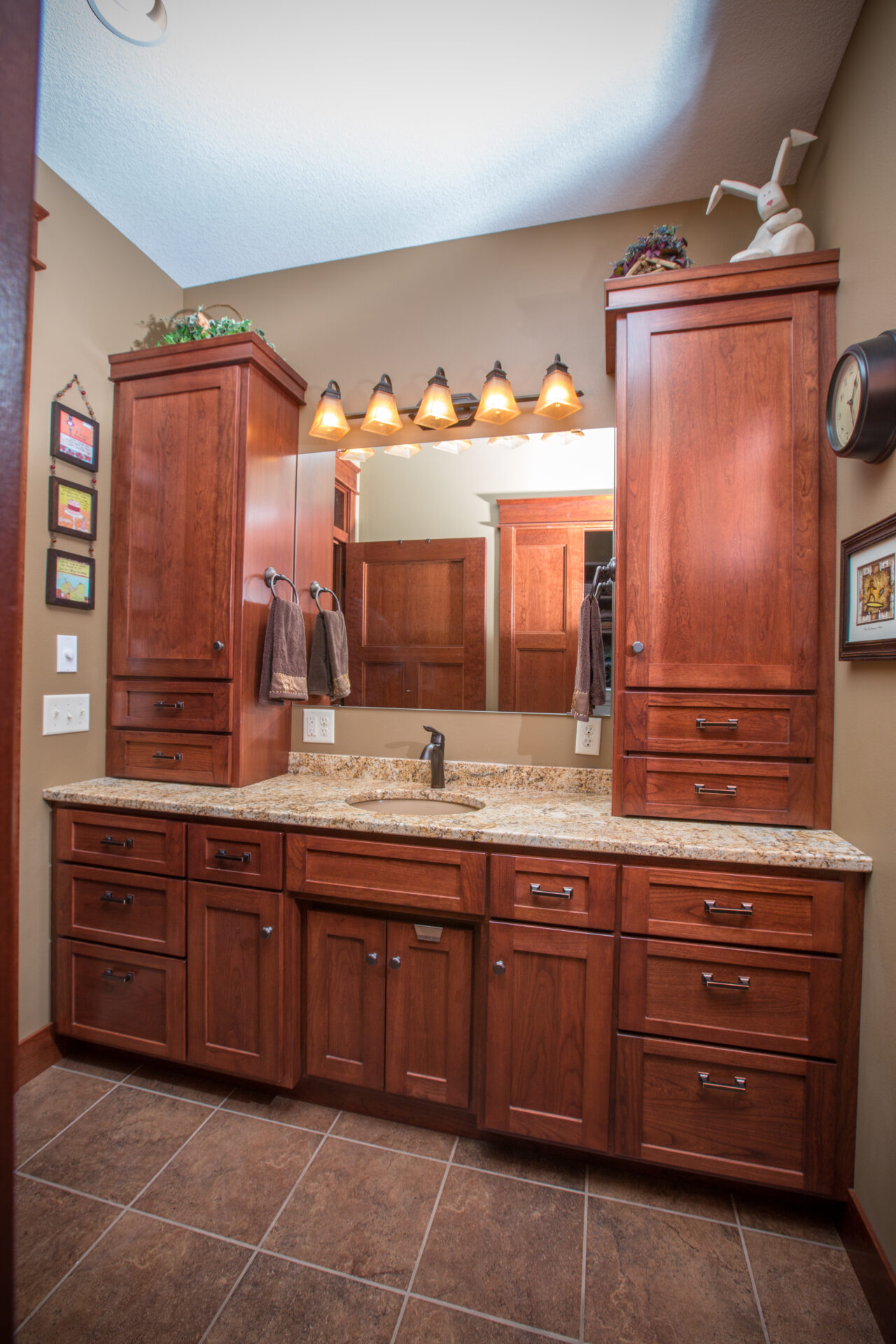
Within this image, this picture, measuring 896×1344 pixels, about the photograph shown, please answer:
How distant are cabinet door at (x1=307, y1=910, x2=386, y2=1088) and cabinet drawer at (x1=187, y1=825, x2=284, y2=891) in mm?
182

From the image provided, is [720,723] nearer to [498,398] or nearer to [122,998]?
[498,398]

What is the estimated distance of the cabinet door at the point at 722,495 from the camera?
158 centimetres

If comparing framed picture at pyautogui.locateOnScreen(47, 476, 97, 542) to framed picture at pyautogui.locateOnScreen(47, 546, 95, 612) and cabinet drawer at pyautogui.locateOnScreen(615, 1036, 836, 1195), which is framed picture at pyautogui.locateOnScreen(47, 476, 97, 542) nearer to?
framed picture at pyautogui.locateOnScreen(47, 546, 95, 612)

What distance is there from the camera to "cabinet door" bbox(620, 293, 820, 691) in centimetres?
158

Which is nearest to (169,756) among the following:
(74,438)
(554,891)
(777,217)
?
(74,438)

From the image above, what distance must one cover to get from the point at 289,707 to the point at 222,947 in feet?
2.91

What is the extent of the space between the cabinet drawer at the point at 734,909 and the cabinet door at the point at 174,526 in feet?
4.73

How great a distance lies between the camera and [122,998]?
6.27ft

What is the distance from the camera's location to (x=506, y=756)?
85.0 inches

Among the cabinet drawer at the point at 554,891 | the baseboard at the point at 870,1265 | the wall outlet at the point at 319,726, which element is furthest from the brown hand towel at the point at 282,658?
the baseboard at the point at 870,1265

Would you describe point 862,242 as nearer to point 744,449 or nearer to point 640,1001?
point 744,449

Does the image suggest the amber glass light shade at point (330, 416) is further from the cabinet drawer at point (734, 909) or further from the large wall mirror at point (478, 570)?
the cabinet drawer at point (734, 909)

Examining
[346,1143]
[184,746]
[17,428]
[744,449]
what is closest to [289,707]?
[184,746]

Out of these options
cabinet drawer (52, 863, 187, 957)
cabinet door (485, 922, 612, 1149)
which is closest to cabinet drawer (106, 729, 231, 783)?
cabinet drawer (52, 863, 187, 957)
